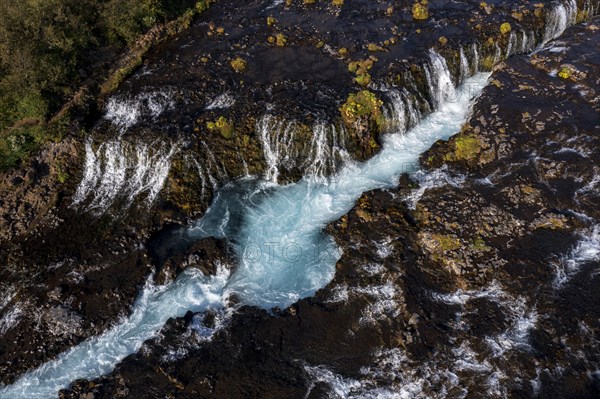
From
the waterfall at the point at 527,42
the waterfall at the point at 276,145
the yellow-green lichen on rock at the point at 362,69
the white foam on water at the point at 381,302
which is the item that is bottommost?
the white foam on water at the point at 381,302

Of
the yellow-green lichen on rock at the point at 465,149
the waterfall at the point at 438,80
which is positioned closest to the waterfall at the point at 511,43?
the waterfall at the point at 438,80

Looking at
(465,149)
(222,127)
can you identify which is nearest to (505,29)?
(465,149)

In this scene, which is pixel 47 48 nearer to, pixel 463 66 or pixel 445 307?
pixel 463 66

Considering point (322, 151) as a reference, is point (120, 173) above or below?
above

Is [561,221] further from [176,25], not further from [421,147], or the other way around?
[176,25]

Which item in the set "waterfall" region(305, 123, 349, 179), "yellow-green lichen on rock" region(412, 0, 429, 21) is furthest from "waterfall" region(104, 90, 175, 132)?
"yellow-green lichen on rock" region(412, 0, 429, 21)

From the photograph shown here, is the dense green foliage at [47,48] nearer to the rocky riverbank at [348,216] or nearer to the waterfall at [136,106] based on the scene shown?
the rocky riverbank at [348,216]

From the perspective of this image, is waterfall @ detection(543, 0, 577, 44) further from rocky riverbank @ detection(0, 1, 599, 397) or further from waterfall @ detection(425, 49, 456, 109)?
waterfall @ detection(425, 49, 456, 109)
